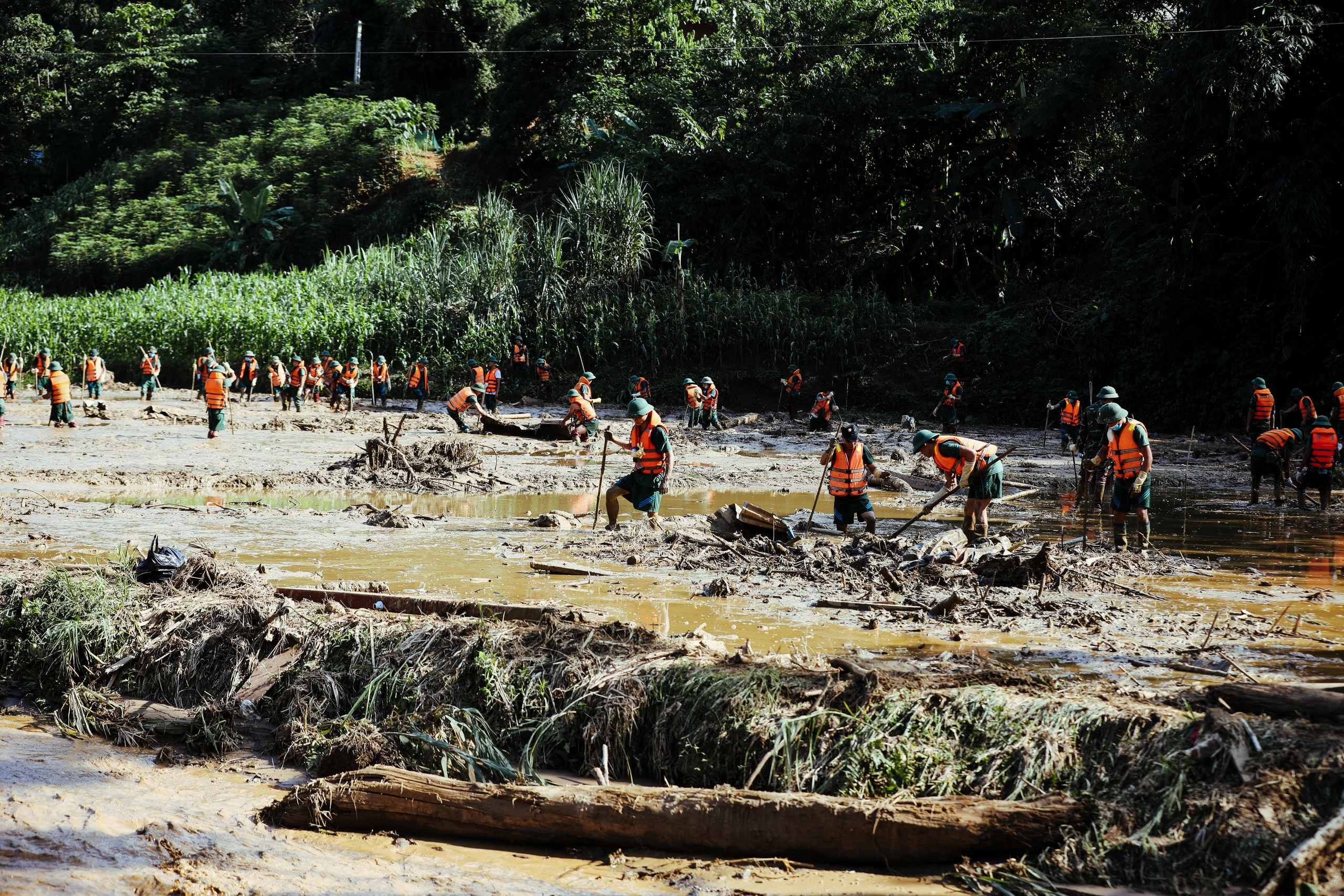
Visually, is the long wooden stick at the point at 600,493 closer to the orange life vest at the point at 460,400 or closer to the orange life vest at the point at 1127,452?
the orange life vest at the point at 1127,452

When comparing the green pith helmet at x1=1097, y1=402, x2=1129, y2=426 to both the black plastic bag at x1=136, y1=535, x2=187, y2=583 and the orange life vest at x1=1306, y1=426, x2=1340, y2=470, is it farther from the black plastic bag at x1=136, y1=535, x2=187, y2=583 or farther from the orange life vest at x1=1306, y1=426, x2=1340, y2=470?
the black plastic bag at x1=136, y1=535, x2=187, y2=583

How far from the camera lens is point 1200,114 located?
62.0 ft

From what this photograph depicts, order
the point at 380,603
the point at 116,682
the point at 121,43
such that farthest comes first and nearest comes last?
1. the point at 121,43
2. the point at 380,603
3. the point at 116,682

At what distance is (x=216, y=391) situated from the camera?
18.6m

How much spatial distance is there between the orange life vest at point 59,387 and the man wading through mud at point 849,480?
1735 cm

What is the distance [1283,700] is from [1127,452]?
6837 mm

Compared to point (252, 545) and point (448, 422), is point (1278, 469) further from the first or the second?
point (448, 422)

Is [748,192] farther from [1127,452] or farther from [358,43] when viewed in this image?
[358,43]

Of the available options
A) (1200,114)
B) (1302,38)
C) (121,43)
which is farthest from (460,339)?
(121,43)

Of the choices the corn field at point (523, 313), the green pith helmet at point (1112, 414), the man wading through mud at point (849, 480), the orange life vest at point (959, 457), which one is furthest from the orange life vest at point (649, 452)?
the corn field at point (523, 313)

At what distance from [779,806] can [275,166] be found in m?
45.7

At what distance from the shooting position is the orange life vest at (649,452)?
11.2 m

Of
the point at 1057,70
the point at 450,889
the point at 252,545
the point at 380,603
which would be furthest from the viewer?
the point at 1057,70

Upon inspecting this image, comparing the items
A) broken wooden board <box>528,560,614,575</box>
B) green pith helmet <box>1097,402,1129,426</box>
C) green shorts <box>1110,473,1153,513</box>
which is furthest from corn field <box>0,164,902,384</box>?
broken wooden board <box>528,560,614,575</box>
